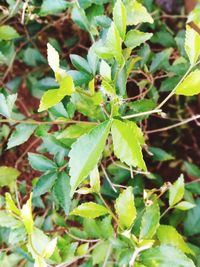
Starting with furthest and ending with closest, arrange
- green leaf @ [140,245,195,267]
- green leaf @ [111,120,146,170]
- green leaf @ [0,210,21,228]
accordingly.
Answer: green leaf @ [0,210,21,228] < green leaf @ [140,245,195,267] < green leaf @ [111,120,146,170]

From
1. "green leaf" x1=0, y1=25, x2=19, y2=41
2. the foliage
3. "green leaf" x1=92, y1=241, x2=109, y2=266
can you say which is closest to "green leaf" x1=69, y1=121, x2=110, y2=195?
the foliage

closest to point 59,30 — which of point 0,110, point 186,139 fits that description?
point 186,139

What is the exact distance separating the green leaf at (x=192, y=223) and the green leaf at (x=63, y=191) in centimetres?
40

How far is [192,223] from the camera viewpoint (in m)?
1.19

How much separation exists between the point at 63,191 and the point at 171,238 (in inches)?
9.6

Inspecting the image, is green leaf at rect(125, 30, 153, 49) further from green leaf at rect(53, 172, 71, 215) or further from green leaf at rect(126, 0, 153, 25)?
green leaf at rect(53, 172, 71, 215)

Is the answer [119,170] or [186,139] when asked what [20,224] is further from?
[186,139]

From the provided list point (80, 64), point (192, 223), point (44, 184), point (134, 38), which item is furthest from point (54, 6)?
point (192, 223)

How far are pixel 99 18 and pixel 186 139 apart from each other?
83cm

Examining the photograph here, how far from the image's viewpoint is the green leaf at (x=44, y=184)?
0.98 m

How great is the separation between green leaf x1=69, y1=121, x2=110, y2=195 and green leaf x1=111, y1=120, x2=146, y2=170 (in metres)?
0.02

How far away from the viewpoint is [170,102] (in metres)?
1.67

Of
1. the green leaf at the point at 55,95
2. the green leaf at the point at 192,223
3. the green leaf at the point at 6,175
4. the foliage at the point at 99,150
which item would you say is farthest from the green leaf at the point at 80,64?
the green leaf at the point at 192,223

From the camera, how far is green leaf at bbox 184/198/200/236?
3.88ft
